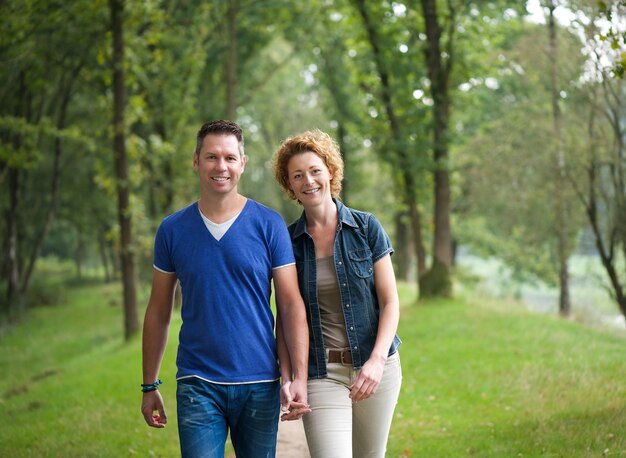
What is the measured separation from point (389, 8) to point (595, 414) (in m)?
14.0

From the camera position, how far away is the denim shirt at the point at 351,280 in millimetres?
4113

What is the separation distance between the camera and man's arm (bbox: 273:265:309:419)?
3.90 metres

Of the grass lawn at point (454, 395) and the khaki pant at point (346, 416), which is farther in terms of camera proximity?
the grass lawn at point (454, 395)

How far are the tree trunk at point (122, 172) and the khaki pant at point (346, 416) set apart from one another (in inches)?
522

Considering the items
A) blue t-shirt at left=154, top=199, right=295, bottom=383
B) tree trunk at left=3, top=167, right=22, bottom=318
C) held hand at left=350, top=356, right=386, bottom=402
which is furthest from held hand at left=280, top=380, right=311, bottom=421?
tree trunk at left=3, top=167, right=22, bottom=318

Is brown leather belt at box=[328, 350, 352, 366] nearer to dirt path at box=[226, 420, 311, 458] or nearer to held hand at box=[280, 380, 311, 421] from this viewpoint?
held hand at box=[280, 380, 311, 421]

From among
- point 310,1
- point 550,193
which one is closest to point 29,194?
point 310,1

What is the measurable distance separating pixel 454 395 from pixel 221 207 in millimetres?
6884

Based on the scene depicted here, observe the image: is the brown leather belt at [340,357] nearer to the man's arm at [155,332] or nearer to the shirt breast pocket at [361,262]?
the shirt breast pocket at [361,262]

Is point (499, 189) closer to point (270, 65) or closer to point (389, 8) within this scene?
point (389, 8)

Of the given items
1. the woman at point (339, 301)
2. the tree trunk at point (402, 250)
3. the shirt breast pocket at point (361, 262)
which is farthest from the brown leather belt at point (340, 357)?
the tree trunk at point (402, 250)

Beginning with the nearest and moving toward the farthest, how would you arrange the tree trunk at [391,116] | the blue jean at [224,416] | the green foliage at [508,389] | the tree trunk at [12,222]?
1. the blue jean at [224,416]
2. the green foliage at [508,389]
3. the tree trunk at [391,116]
4. the tree trunk at [12,222]

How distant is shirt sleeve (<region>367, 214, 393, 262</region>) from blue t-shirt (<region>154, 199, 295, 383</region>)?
50 centimetres

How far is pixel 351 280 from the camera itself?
4148 mm
